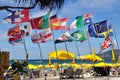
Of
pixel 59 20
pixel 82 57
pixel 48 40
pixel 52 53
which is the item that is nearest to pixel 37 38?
pixel 48 40

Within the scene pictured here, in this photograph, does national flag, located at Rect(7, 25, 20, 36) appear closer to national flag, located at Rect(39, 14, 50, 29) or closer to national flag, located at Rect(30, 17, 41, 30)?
national flag, located at Rect(30, 17, 41, 30)

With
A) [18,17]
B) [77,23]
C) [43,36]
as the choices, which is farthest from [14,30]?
[77,23]

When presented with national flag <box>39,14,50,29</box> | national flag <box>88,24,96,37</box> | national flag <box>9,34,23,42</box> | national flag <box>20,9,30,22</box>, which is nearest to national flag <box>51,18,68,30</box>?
national flag <box>39,14,50,29</box>

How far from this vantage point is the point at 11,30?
2833 centimetres

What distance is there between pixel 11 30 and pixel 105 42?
8932 millimetres

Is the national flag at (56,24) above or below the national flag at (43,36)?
above

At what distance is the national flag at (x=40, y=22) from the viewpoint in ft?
87.1

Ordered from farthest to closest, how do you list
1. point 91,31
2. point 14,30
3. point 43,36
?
point 91,31, point 14,30, point 43,36

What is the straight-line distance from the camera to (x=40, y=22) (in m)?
26.9

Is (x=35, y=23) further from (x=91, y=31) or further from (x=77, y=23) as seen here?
(x=91, y=31)

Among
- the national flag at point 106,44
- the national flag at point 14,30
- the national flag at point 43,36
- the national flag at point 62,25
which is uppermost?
the national flag at point 62,25

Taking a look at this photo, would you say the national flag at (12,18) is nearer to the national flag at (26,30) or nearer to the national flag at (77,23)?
the national flag at (26,30)

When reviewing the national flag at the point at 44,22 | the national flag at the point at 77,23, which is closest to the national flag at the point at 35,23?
the national flag at the point at 44,22

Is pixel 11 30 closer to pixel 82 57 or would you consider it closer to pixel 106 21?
pixel 106 21
